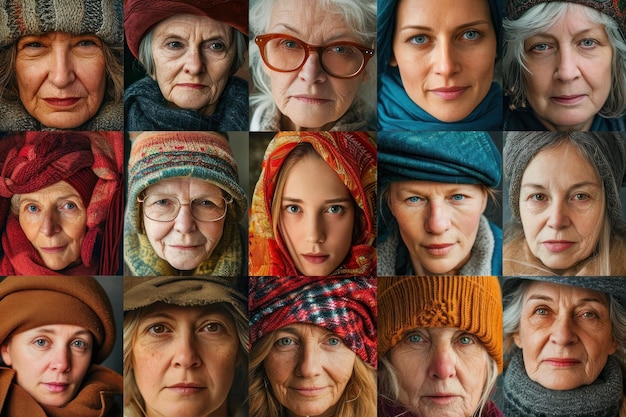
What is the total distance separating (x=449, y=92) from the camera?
7.32 feet

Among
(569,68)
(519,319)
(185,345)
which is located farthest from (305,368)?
(569,68)

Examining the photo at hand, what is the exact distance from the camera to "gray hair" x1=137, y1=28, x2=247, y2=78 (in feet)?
7.34

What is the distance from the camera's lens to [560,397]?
2.26 m

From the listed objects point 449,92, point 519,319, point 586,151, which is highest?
point 449,92

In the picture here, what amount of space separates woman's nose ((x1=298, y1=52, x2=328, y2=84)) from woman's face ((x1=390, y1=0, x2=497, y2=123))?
19 centimetres

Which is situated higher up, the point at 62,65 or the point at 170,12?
the point at 170,12

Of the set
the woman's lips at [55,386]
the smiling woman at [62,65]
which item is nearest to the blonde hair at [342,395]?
the woman's lips at [55,386]

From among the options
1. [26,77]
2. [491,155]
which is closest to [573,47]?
[491,155]

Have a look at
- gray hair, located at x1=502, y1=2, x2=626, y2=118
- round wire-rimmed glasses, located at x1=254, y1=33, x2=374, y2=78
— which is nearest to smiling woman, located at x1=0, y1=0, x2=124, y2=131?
round wire-rimmed glasses, located at x1=254, y1=33, x2=374, y2=78

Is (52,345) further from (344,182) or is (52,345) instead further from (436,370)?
(436,370)

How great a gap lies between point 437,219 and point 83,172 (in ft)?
2.98

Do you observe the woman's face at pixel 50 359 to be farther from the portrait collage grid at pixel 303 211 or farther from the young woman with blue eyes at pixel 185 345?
the young woman with blue eyes at pixel 185 345

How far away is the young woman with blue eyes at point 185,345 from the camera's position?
88.5 inches

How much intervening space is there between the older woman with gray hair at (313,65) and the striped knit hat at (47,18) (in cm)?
40
